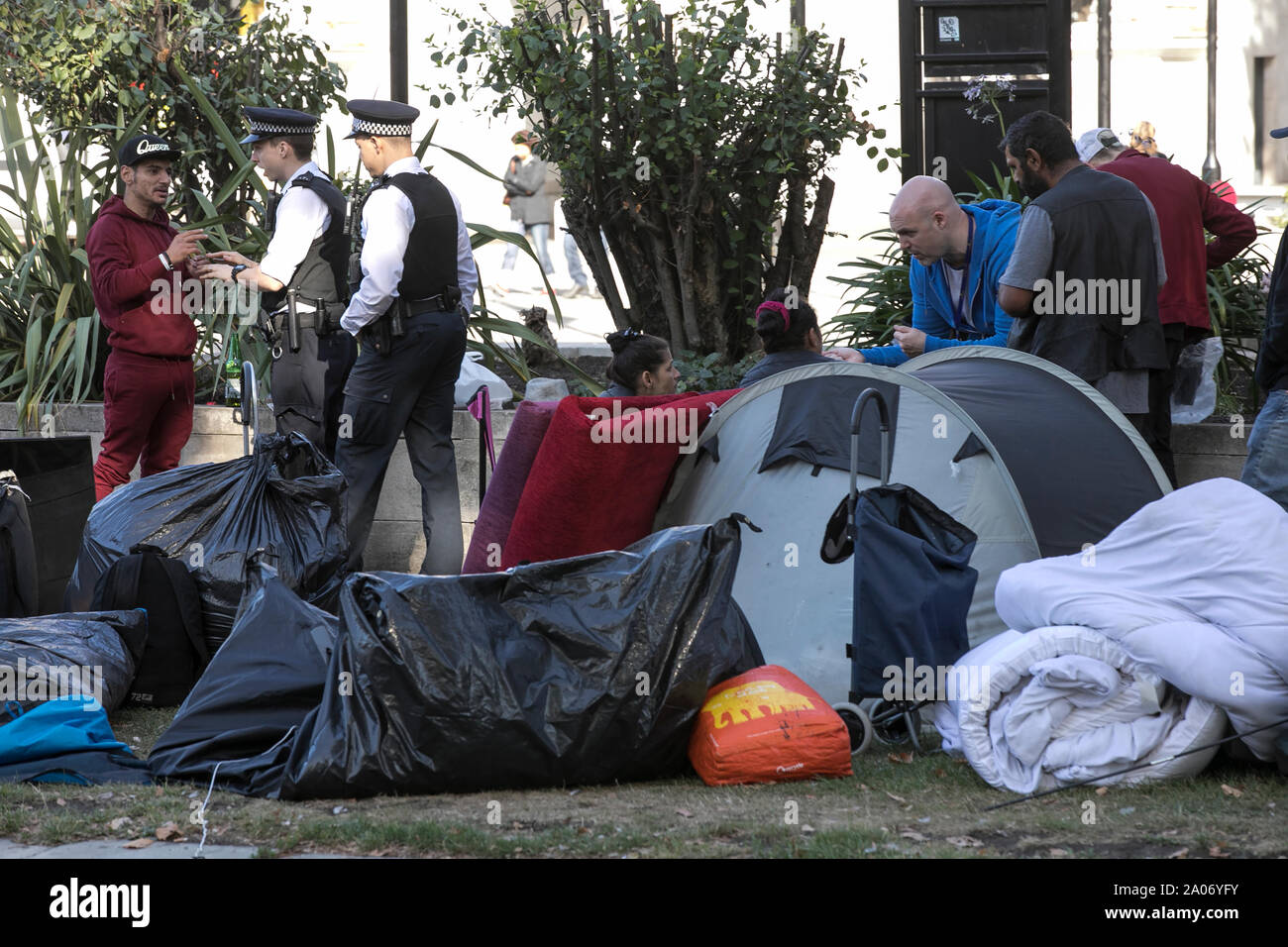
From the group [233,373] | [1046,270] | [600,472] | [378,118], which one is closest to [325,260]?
[378,118]

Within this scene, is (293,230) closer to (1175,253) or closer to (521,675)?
(521,675)

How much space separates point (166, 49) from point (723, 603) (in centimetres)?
569

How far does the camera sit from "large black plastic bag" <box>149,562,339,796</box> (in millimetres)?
4176

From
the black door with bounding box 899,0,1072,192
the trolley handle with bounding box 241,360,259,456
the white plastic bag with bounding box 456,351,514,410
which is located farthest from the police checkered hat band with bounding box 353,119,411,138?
the black door with bounding box 899,0,1072,192

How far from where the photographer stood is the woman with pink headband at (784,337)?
554cm

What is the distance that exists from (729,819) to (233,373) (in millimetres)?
4709

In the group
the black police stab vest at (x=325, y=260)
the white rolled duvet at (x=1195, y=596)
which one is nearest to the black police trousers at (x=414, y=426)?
the black police stab vest at (x=325, y=260)

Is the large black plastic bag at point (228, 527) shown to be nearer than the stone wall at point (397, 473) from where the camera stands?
Yes

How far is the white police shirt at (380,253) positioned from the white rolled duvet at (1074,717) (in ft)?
9.81

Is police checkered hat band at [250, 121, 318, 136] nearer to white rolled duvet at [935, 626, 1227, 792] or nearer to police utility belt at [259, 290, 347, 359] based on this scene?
police utility belt at [259, 290, 347, 359]

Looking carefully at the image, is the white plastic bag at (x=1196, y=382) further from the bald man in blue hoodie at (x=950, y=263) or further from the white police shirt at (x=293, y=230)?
the white police shirt at (x=293, y=230)

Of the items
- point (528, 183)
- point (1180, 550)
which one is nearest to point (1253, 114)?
point (528, 183)

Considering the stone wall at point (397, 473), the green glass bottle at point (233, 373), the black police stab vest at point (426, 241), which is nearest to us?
the black police stab vest at point (426, 241)
